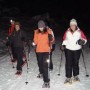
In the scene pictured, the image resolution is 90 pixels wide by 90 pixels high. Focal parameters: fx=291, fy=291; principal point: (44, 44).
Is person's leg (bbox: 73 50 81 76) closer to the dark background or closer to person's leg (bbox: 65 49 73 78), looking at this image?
person's leg (bbox: 65 49 73 78)

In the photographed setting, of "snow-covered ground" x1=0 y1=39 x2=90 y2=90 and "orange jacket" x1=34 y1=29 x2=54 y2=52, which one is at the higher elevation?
Result: "orange jacket" x1=34 y1=29 x2=54 y2=52

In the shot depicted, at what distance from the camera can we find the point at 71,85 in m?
9.41

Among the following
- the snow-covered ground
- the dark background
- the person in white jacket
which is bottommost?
the snow-covered ground

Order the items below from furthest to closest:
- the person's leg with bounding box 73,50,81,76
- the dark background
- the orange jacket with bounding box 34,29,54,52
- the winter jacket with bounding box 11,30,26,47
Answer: the dark background < the winter jacket with bounding box 11,30,26,47 < the person's leg with bounding box 73,50,81,76 < the orange jacket with bounding box 34,29,54,52

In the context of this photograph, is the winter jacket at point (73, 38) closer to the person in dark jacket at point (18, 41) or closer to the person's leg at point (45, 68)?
the person's leg at point (45, 68)

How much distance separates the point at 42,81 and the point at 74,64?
1.28m

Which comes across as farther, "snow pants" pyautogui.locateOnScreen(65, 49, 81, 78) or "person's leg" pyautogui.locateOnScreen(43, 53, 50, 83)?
"snow pants" pyautogui.locateOnScreen(65, 49, 81, 78)

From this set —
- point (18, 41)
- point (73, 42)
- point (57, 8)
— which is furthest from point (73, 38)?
point (57, 8)

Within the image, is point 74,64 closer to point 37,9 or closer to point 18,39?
point 18,39

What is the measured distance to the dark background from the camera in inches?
1661

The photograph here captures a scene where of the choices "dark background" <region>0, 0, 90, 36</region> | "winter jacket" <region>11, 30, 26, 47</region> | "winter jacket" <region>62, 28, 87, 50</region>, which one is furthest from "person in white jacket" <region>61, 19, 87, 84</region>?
"dark background" <region>0, 0, 90, 36</region>

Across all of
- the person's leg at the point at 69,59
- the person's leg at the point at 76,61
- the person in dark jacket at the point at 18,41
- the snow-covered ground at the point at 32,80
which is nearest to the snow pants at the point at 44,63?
the snow-covered ground at the point at 32,80

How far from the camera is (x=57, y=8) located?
48062 mm

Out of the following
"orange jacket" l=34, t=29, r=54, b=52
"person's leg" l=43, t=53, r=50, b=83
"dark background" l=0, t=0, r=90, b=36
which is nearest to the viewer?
"person's leg" l=43, t=53, r=50, b=83
